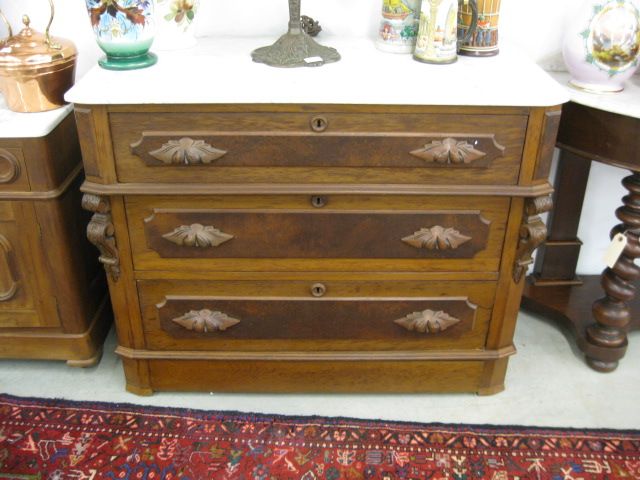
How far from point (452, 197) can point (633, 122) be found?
18.9 inches

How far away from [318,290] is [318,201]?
250mm

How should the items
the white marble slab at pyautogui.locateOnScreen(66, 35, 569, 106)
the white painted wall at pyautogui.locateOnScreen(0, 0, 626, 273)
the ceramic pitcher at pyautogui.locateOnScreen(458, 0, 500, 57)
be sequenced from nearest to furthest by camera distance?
the white marble slab at pyautogui.locateOnScreen(66, 35, 569, 106) → the ceramic pitcher at pyautogui.locateOnScreen(458, 0, 500, 57) → the white painted wall at pyautogui.locateOnScreen(0, 0, 626, 273)

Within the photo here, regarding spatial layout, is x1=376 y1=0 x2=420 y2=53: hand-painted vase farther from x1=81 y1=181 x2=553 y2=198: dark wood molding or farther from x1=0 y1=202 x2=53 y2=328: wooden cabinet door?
x1=0 y1=202 x2=53 y2=328: wooden cabinet door

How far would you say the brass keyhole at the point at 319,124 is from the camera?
56.9 inches

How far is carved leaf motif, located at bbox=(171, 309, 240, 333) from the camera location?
1.69 meters

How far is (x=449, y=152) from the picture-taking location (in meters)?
1.47

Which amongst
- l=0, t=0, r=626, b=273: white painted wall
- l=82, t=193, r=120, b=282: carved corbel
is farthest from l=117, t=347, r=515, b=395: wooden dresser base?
l=0, t=0, r=626, b=273: white painted wall

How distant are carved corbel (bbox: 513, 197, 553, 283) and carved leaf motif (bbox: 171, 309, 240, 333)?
750 mm

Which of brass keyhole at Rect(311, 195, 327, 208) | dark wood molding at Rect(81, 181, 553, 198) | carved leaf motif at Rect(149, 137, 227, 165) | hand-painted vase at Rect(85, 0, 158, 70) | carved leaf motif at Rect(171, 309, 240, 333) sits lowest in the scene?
carved leaf motif at Rect(171, 309, 240, 333)

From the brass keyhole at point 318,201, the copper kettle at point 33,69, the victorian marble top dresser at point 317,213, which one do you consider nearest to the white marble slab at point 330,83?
the victorian marble top dresser at point 317,213

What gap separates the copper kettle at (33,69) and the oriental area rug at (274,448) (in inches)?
32.8

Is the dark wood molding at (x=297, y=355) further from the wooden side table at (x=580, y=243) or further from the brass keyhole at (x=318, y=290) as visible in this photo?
the wooden side table at (x=580, y=243)

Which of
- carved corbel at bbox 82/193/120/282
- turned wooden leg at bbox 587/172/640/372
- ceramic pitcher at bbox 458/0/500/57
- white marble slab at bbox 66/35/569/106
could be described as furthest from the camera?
turned wooden leg at bbox 587/172/640/372

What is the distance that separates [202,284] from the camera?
5.44ft
